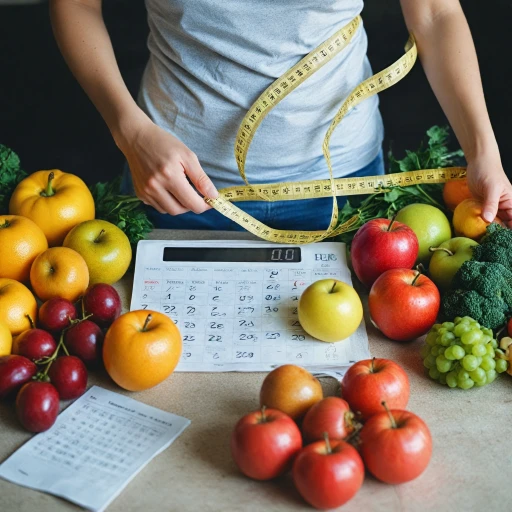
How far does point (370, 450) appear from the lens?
1.24 metres

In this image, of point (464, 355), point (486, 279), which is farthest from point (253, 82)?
point (464, 355)

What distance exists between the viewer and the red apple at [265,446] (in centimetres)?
124

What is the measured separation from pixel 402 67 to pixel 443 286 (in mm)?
727

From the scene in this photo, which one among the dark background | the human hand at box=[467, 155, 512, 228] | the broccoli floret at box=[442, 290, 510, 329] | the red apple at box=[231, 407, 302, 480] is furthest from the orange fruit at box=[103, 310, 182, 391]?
the dark background

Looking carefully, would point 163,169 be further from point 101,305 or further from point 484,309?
point 484,309

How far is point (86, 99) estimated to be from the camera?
3.64 m

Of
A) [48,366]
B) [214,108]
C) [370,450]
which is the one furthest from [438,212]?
[48,366]

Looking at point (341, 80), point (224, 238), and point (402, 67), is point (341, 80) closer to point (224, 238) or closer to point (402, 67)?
point (402, 67)

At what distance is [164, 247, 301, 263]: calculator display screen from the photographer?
6.13ft

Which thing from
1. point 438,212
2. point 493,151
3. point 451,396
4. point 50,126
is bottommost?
point 50,126

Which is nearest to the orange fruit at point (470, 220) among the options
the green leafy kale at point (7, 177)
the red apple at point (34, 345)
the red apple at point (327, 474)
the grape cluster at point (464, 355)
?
the grape cluster at point (464, 355)

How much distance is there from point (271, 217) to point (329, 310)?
640 millimetres

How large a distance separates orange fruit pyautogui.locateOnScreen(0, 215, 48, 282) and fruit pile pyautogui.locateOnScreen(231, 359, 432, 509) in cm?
75

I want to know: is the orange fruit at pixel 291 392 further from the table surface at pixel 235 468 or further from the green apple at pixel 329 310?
the green apple at pixel 329 310
